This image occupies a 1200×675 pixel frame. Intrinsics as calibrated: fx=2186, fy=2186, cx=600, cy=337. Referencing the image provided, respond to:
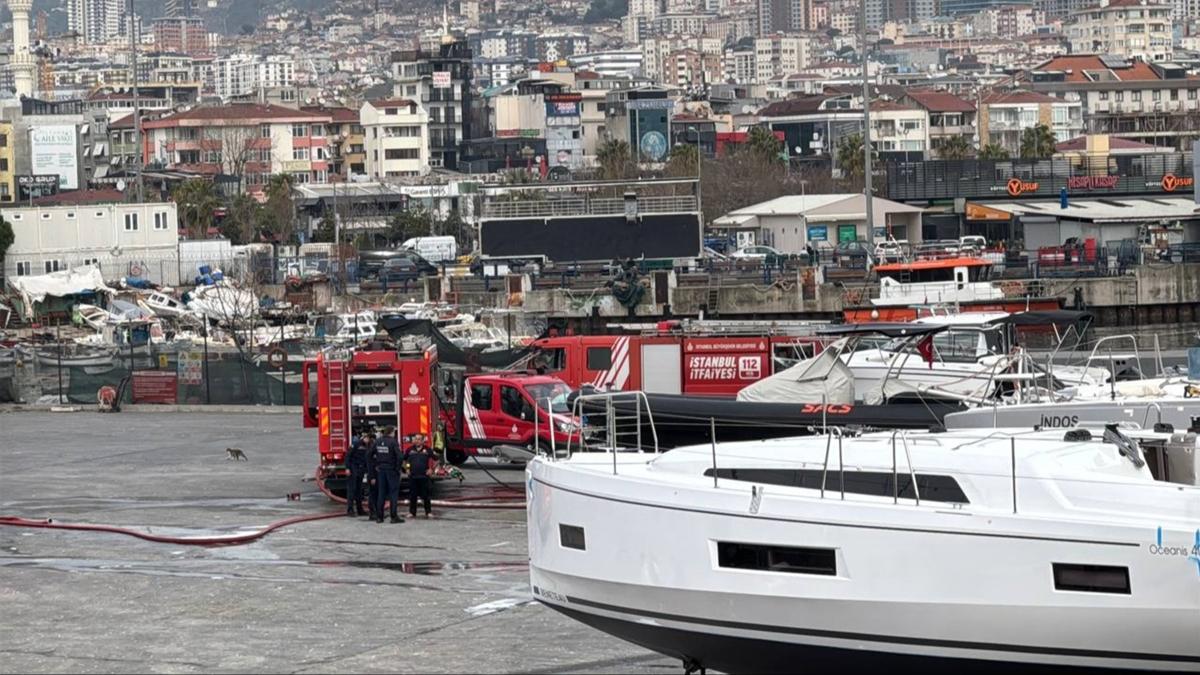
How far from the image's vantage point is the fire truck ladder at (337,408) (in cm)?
2703

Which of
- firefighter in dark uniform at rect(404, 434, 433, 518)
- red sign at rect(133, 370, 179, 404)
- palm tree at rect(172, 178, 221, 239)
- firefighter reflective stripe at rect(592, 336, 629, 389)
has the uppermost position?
palm tree at rect(172, 178, 221, 239)

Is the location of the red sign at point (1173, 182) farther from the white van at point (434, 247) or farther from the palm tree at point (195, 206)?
the palm tree at point (195, 206)

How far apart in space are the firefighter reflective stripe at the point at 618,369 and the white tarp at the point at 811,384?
7093 millimetres

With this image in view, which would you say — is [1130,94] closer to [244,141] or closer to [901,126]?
[901,126]

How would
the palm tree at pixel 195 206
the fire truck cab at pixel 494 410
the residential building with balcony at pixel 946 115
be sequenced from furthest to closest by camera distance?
the residential building with balcony at pixel 946 115
the palm tree at pixel 195 206
the fire truck cab at pixel 494 410

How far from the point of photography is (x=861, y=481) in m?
15.7

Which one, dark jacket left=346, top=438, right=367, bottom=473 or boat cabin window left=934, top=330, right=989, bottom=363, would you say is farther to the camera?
boat cabin window left=934, top=330, right=989, bottom=363

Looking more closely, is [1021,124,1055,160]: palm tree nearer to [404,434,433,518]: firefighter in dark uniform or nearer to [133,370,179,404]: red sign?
[133,370,179,404]: red sign

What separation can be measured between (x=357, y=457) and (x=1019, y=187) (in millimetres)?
59170

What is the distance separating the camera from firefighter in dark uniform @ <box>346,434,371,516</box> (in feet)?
82.8

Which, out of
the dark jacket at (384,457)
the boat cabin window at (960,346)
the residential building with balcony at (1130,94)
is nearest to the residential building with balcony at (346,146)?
the residential building with balcony at (1130,94)

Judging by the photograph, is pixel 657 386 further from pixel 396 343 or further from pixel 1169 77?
pixel 1169 77

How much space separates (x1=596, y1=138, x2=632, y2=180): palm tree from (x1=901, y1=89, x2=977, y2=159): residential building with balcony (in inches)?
1488

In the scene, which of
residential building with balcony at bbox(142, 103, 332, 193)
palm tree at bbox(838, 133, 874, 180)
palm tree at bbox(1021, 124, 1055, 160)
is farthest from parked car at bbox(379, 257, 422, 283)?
residential building with balcony at bbox(142, 103, 332, 193)
